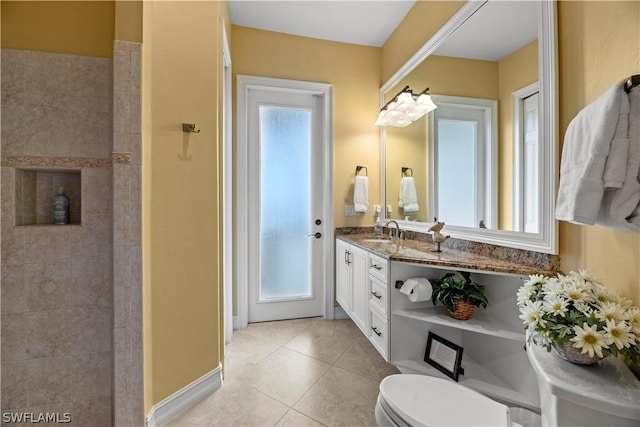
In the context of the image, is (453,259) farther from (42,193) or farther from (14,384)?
(14,384)

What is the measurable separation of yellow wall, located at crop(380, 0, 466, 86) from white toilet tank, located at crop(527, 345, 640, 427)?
6.92 ft

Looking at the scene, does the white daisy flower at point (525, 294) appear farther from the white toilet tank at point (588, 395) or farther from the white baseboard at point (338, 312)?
the white baseboard at point (338, 312)

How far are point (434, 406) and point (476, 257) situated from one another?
1010mm

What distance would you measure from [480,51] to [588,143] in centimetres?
105

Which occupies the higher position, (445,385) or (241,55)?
(241,55)

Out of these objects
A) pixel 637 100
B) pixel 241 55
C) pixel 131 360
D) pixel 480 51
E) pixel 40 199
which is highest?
pixel 241 55

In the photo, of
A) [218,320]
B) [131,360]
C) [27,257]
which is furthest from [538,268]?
[27,257]

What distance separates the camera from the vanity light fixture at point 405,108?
223 cm

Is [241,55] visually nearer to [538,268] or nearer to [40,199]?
[40,199]

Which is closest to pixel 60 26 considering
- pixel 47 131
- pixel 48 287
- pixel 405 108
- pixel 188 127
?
pixel 47 131

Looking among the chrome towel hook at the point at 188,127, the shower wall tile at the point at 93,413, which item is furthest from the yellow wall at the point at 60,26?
the shower wall tile at the point at 93,413

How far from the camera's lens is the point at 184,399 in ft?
5.43

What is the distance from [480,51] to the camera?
1.73 metres

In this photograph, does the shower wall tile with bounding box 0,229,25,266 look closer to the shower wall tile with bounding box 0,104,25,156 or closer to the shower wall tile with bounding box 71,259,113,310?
the shower wall tile with bounding box 71,259,113,310
